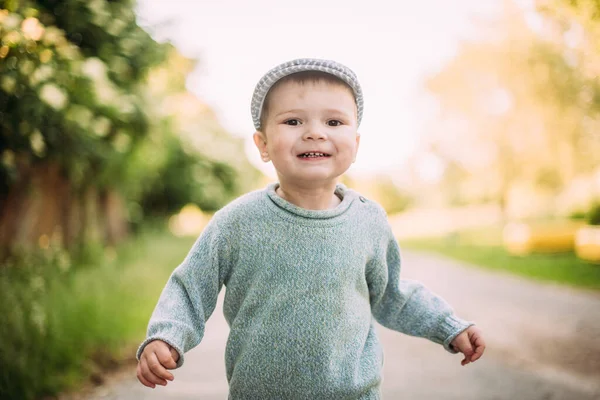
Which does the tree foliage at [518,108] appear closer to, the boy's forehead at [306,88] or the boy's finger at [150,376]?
the boy's forehead at [306,88]

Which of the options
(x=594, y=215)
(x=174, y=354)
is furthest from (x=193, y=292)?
(x=594, y=215)

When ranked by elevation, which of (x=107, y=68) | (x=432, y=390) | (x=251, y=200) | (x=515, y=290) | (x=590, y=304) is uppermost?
(x=107, y=68)

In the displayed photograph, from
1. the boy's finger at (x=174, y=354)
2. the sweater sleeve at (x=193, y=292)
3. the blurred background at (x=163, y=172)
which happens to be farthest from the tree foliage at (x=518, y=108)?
the boy's finger at (x=174, y=354)

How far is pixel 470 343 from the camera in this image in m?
1.89

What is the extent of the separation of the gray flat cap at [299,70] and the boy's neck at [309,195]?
0.31 m

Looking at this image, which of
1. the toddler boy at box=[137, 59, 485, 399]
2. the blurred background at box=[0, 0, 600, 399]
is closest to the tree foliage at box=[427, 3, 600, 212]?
the blurred background at box=[0, 0, 600, 399]

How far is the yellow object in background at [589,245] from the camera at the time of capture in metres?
10.3

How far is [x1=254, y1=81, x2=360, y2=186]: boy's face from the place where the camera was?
1.72 m

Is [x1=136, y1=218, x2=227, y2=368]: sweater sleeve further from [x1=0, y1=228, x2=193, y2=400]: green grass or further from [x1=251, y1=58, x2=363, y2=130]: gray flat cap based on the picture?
[x1=0, y1=228, x2=193, y2=400]: green grass

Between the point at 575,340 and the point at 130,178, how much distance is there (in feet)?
23.2

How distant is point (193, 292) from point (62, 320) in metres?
3.18

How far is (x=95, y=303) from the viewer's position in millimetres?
4797

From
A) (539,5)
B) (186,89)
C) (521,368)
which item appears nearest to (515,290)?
(521,368)

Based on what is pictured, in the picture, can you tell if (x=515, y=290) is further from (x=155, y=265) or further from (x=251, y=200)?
(x=251, y=200)
